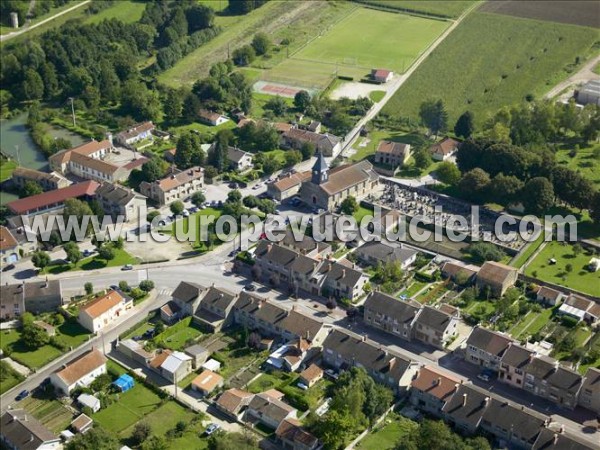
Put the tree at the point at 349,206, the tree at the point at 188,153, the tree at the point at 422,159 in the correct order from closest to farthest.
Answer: the tree at the point at 349,206, the tree at the point at 188,153, the tree at the point at 422,159

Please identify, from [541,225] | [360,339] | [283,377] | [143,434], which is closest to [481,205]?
[541,225]

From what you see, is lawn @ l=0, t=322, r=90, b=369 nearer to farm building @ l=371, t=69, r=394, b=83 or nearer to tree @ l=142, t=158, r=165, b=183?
tree @ l=142, t=158, r=165, b=183

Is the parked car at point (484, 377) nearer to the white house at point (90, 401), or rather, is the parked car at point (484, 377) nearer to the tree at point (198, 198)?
the white house at point (90, 401)

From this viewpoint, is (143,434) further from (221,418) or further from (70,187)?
(70,187)

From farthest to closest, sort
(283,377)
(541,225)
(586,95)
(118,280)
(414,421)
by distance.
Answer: (586,95)
(541,225)
(118,280)
(283,377)
(414,421)

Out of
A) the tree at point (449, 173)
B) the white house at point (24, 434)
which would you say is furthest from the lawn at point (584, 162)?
the white house at point (24, 434)

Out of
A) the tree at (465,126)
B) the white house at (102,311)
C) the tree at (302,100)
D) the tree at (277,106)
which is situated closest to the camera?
the white house at (102,311)
